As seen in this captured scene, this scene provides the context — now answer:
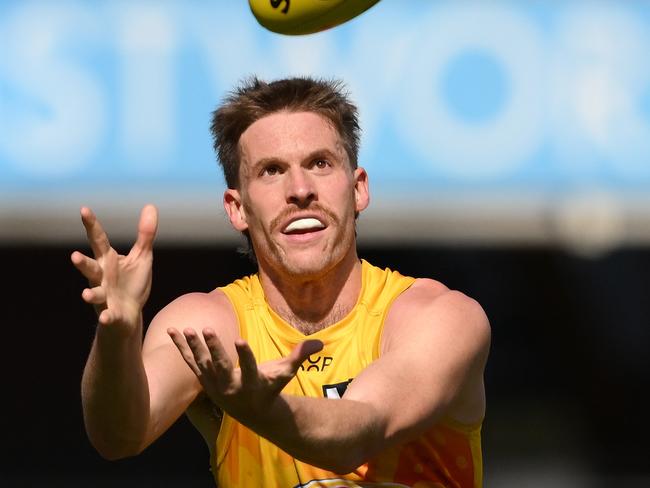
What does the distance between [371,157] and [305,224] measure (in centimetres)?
470

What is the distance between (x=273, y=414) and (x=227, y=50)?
5874mm

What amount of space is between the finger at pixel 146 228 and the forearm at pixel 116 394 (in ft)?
0.75

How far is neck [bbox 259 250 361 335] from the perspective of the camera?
417 cm

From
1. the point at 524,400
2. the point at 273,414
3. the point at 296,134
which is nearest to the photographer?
the point at 273,414

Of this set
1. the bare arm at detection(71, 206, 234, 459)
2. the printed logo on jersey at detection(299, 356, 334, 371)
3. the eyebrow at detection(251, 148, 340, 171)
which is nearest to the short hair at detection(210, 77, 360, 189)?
the eyebrow at detection(251, 148, 340, 171)

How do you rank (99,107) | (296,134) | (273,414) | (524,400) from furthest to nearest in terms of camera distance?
(524,400) → (99,107) → (296,134) → (273,414)

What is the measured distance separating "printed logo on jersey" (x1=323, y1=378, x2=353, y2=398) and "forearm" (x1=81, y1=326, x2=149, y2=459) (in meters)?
0.66

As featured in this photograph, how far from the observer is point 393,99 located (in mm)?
8797

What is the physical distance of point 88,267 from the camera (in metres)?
3.16

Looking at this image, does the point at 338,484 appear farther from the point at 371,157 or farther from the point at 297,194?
the point at 371,157

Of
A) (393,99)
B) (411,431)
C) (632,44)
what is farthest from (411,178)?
(411,431)

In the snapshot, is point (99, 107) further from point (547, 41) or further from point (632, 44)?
point (632, 44)

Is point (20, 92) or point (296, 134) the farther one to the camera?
point (20, 92)

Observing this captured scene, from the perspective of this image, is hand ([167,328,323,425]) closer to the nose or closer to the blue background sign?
the nose
